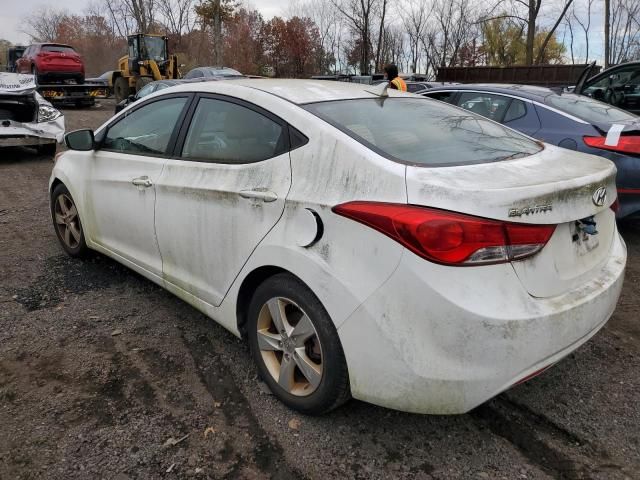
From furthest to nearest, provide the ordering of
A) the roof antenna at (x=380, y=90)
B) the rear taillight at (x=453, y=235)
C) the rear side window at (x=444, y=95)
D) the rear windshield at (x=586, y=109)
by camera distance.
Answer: the rear side window at (x=444, y=95)
the rear windshield at (x=586, y=109)
the roof antenna at (x=380, y=90)
the rear taillight at (x=453, y=235)

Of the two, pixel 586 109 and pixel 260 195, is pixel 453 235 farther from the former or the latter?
pixel 586 109

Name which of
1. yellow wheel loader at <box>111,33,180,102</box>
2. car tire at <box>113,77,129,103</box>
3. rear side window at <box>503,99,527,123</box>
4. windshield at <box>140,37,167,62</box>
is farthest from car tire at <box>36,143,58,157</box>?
car tire at <box>113,77,129,103</box>

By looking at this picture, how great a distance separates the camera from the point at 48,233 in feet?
17.8

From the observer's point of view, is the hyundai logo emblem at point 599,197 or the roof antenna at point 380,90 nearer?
the hyundai logo emblem at point 599,197

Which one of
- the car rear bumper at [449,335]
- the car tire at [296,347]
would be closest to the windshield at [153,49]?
the car tire at [296,347]

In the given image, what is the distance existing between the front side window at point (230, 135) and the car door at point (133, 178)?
0.20m

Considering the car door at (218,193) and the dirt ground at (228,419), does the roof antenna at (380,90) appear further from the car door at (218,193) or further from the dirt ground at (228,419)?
the dirt ground at (228,419)

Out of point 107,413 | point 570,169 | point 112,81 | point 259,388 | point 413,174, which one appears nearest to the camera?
point 413,174

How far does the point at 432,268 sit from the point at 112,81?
2421 centimetres

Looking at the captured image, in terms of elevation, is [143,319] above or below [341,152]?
below

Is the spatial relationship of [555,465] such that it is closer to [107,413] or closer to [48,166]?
[107,413]

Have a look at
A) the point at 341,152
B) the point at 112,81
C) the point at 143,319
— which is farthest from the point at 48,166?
the point at 112,81

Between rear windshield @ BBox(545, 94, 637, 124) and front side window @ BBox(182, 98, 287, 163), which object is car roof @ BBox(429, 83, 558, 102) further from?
front side window @ BBox(182, 98, 287, 163)

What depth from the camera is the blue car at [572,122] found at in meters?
4.54
